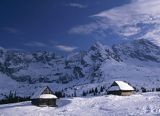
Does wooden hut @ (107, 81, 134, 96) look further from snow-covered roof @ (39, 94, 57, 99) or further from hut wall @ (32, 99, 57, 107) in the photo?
hut wall @ (32, 99, 57, 107)

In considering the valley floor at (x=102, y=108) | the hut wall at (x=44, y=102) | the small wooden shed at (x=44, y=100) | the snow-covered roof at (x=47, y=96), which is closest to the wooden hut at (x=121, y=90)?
the valley floor at (x=102, y=108)

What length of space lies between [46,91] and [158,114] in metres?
50.0

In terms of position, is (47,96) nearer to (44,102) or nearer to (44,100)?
(44,100)

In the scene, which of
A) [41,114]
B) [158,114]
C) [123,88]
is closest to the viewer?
[158,114]

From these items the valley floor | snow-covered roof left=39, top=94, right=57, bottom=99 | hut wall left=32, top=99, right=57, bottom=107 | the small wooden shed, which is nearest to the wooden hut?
the valley floor

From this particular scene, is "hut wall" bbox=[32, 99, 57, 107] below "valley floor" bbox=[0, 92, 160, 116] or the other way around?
the other way around

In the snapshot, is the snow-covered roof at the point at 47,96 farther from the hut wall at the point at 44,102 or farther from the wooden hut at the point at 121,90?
the wooden hut at the point at 121,90

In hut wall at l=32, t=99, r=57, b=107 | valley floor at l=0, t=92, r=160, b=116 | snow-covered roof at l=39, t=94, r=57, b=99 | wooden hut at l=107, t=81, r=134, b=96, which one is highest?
wooden hut at l=107, t=81, r=134, b=96

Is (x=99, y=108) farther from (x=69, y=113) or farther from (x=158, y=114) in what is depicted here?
(x=158, y=114)

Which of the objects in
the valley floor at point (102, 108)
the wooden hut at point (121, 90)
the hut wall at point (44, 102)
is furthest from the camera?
the wooden hut at point (121, 90)

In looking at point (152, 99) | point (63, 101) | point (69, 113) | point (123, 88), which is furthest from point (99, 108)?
point (123, 88)

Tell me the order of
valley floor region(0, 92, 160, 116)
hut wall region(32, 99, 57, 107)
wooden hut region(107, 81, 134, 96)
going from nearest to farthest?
valley floor region(0, 92, 160, 116) → hut wall region(32, 99, 57, 107) → wooden hut region(107, 81, 134, 96)

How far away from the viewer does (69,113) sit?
84.2m

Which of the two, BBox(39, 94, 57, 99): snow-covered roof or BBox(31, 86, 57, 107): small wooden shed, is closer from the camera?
BBox(31, 86, 57, 107): small wooden shed
